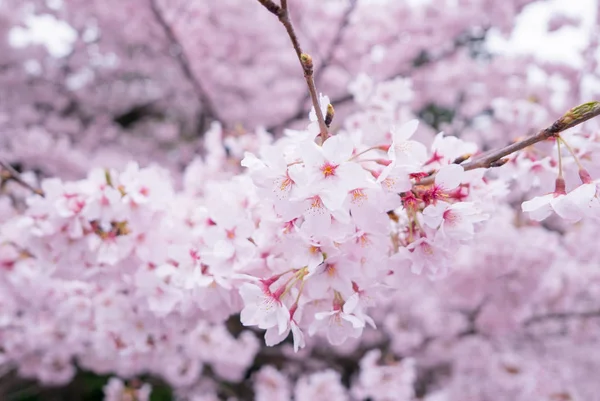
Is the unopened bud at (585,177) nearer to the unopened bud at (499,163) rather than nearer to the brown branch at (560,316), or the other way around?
the unopened bud at (499,163)

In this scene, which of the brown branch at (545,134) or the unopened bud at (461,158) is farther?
the unopened bud at (461,158)

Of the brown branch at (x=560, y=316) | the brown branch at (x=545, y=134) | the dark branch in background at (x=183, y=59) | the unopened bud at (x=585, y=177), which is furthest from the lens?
the dark branch in background at (x=183, y=59)

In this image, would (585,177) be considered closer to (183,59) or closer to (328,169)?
(328,169)

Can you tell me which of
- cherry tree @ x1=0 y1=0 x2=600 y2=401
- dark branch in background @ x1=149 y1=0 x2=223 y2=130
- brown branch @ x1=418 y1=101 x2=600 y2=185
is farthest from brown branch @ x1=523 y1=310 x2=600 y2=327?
dark branch in background @ x1=149 y1=0 x2=223 y2=130

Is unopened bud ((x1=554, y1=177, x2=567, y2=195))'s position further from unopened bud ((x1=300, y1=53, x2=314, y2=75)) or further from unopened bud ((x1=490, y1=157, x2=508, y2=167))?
unopened bud ((x1=300, y1=53, x2=314, y2=75))

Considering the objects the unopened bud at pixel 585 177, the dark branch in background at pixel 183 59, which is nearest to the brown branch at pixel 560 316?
the unopened bud at pixel 585 177

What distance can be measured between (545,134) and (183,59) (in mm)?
3627

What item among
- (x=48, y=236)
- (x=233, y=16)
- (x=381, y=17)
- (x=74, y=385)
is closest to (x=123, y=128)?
(x=233, y=16)

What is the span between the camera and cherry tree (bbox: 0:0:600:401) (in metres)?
1.10

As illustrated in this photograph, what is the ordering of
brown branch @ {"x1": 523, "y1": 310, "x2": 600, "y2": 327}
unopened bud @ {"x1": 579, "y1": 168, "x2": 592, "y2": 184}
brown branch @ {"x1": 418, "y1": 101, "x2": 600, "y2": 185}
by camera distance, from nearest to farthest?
brown branch @ {"x1": 418, "y1": 101, "x2": 600, "y2": 185} < unopened bud @ {"x1": 579, "y1": 168, "x2": 592, "y2": 184} < brown branch @ {"x1": 523, "y1": 310, "x2": 600, "y2": 327}

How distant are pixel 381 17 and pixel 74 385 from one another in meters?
4.81

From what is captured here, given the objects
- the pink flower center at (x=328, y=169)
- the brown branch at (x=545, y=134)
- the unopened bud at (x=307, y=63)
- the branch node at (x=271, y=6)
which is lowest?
the brown branch at (x=545, y=134)

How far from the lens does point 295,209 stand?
101 cm

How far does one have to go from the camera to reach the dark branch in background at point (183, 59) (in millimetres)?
3750
